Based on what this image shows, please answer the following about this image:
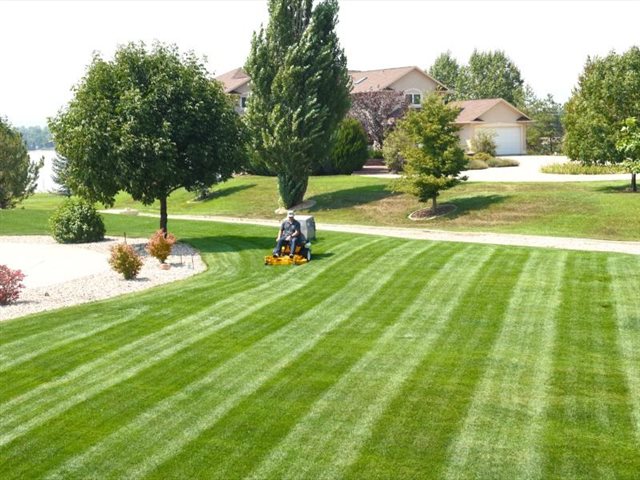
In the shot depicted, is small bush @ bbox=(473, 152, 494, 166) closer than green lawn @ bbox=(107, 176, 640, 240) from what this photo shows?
No

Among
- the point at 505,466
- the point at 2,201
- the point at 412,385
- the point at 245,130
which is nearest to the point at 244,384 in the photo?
the point at 412,385

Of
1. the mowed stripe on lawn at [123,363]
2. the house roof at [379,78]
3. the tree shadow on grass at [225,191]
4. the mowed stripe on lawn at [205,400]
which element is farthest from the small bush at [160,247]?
the house roof at [379,78]

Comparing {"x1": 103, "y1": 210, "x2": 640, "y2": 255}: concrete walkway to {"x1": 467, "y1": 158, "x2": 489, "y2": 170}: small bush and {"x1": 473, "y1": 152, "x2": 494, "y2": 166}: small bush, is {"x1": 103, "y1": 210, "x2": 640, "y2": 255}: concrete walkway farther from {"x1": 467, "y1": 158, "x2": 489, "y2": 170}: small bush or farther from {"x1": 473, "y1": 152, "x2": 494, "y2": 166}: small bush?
{"x1": 473, "y1": 152, "x2": 494, "y2": 166}: small bush

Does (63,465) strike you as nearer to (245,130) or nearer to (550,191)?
(245,130)

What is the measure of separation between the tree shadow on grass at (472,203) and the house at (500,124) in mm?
35654

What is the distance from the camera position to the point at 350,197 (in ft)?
156

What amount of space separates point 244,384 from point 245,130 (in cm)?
1980

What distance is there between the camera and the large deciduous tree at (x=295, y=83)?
1767 inches

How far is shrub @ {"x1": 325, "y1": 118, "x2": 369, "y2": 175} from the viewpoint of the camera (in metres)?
59.0

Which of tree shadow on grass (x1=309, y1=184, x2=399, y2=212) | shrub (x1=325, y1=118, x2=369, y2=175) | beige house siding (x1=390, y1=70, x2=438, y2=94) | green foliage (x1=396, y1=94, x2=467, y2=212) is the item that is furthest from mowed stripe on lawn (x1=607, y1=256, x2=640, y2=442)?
beige house siding (x1=390, y1=70, x2=438, y2=94)

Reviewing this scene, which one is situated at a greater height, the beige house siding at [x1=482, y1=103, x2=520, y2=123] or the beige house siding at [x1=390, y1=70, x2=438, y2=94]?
the beige house siding at [x1=390, y1=70, x2=438, y2=94]

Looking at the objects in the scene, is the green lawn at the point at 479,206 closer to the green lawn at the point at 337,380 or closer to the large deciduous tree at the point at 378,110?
the green lawn at the point at 337,380

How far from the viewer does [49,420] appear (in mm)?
10953

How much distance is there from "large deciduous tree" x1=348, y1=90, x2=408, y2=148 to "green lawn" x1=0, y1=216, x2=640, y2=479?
48.3 m
